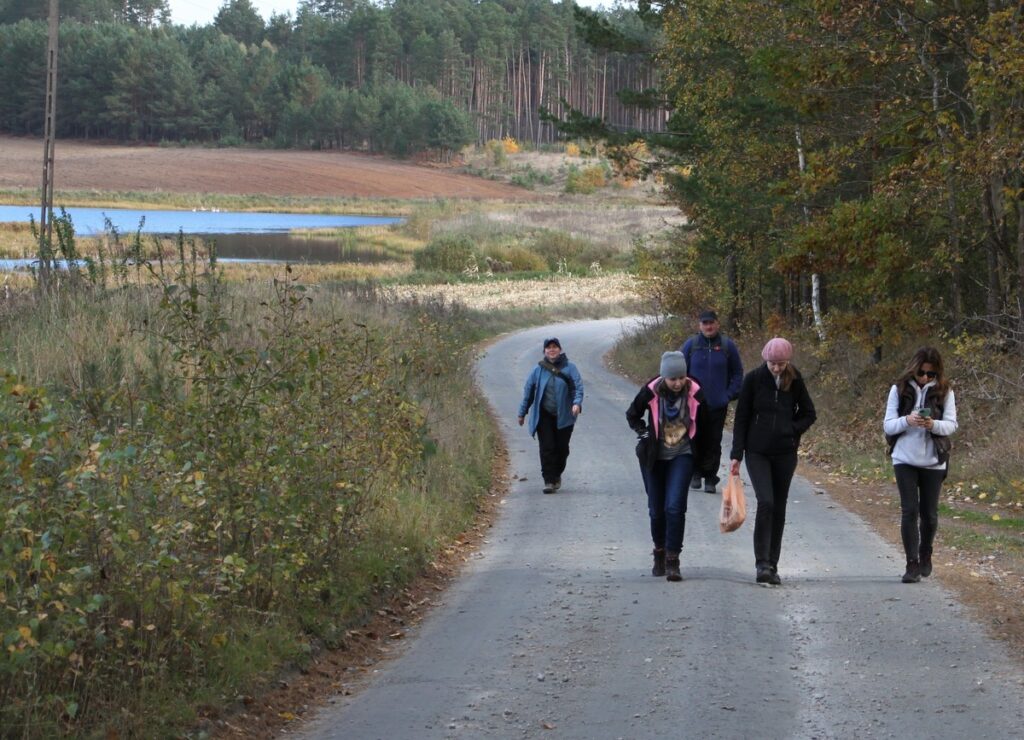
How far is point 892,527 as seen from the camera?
14070mm

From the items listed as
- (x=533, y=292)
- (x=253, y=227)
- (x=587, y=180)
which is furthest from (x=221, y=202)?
(x=533, y=292)

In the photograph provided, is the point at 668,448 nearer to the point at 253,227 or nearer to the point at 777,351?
the point at 777,351

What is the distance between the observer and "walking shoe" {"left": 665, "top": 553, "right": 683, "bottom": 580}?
10859 millimetres

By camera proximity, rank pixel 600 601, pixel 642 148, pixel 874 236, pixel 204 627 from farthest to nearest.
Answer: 1. pixel 642 148
2. pixel 874 236
3. pixel 600 601
4. pixel 204 627

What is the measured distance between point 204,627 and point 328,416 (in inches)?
132

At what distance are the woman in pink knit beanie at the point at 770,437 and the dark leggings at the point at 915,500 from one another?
0.88 metres

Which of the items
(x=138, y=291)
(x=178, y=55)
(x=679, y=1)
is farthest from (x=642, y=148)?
(x=178, y=55)

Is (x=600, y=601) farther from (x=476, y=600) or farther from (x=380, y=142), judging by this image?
(x=380, y=142)

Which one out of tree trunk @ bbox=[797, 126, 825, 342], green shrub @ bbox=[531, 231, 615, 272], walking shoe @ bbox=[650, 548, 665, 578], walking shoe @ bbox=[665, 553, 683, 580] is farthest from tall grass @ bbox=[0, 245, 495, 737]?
green shrub @ bbox=[531, 231, 615, 272]

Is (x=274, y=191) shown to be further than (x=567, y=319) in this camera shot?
Yes

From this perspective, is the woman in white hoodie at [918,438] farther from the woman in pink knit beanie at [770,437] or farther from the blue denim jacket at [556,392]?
the blue denim jacket at [556,392]

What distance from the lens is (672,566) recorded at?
10859mm

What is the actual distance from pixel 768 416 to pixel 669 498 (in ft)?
3.40

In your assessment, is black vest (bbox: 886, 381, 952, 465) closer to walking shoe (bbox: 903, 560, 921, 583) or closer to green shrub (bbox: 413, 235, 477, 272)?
walking shoe (bbox: 903, 560, 921, 583)
